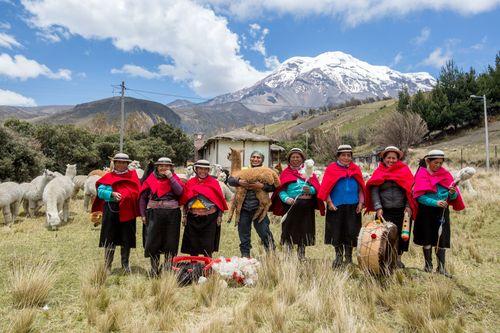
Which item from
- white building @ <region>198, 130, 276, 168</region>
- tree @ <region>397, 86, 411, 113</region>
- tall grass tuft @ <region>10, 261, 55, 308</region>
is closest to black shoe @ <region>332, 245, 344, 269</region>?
tall grass tuft @ <region>10, 261, 55, 308</region>

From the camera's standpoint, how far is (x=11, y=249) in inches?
280

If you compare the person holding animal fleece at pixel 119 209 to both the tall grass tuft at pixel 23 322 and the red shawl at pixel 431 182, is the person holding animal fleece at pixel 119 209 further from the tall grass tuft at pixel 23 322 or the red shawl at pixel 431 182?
the red shawl at pixel 431 182

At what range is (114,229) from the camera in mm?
5562

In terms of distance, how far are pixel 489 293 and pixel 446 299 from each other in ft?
3.57

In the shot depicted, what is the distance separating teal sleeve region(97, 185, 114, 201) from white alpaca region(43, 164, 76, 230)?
15.2 feet

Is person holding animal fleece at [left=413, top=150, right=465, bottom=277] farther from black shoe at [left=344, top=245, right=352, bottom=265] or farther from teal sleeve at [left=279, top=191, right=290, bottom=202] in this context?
teal sleeve at [left=279, top=191, right=290, bottom=202]

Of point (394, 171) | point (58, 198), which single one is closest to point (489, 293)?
point (394, 171)

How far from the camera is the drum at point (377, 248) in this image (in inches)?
177

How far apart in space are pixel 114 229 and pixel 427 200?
14.6ft

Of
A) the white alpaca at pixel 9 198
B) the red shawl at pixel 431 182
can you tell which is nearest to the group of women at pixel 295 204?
the red shawl at pixel 431 182

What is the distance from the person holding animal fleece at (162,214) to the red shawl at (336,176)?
2010 mm

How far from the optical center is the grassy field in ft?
11.8

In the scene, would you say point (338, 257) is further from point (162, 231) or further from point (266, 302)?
point (162, 231)

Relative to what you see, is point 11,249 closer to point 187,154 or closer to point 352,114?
point 187,154
